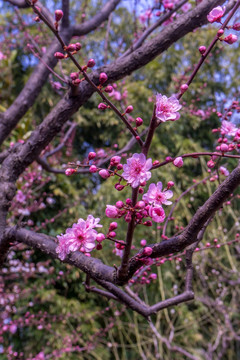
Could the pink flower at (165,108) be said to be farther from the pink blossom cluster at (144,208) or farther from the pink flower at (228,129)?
the pink flower at (228,129)

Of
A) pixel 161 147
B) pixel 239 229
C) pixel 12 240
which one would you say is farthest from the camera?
pixel 161 147

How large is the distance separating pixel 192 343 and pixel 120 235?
1398mm

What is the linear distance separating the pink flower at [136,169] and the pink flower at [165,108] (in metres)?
0.08

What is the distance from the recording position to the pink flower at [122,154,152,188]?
51 centimetres

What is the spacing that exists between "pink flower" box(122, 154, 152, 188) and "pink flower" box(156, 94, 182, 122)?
3.0 inches

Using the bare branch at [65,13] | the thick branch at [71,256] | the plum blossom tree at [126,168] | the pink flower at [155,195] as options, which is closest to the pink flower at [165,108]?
the plum blossom tree at [126,168]

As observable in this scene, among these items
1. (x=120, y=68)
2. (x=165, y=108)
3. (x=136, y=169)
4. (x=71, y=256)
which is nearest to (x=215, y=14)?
(x=165, y=108)

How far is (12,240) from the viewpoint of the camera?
0.96m

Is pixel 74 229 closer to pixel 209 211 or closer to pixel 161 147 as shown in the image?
pixel 209 211

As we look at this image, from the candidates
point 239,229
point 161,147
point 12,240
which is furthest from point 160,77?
point 12,240

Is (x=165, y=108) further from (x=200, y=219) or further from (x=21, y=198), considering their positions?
(x=21, y=198)

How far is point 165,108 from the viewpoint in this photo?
1.81 ft

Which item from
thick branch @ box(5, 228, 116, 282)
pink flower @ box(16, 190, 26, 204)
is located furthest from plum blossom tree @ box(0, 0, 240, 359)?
pink flower @ box(16, 190, 26, 204)

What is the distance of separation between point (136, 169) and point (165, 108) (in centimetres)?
12
